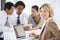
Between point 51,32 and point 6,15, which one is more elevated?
point 6,15

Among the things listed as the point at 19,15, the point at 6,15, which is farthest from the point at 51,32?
Result: the point at 19,15

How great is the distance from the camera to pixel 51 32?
1.70 meters

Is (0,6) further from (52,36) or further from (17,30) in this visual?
(52,36)

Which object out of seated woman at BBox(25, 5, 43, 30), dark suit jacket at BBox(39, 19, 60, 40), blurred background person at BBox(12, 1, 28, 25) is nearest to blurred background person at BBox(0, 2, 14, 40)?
blurred background person at BBox(12, 1, 28, 25)

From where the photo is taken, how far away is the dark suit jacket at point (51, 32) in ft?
5.42

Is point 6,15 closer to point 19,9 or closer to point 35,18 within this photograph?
point 19,9

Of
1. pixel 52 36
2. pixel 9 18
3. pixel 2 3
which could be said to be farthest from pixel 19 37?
pixel 2 3

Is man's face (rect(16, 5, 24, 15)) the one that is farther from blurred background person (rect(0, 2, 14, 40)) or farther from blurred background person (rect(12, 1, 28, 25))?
blurred background person (rect(0, 2, 14, 40))

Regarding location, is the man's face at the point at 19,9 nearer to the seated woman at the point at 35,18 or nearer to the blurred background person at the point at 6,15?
the blurred background person at the point at 6,15

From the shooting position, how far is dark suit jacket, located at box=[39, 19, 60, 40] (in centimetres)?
165

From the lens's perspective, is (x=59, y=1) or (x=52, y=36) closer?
(x=52, y=36)

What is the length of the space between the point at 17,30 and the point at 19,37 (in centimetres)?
11

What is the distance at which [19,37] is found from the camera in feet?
6.97

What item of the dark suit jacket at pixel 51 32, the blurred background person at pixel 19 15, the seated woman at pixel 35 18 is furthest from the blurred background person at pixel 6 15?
the dark suit jacket at pixel 51 32
